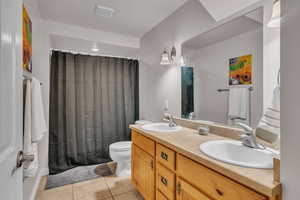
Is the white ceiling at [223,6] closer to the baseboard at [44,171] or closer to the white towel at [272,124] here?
the white towel at [272,124]

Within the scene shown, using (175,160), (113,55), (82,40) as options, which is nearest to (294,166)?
(175,160)

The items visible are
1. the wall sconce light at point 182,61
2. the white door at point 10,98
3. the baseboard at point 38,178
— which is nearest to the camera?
the white door at point 10,98

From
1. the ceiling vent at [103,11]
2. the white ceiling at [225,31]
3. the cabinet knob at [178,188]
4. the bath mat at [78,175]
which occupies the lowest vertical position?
the bath mat at [78,175]

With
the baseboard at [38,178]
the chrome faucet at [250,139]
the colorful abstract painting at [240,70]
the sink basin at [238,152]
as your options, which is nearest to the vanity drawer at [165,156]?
the sink basin at [238,152]

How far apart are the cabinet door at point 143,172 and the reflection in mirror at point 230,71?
730 millimetres

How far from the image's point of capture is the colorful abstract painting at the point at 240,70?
1.20 m

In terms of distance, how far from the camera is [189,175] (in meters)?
→ 0.96

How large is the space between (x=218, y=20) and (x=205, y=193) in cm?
144

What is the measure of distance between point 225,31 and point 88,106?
7.86 ft

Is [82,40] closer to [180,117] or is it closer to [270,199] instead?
[180,117]

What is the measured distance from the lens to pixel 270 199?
0.58 meters

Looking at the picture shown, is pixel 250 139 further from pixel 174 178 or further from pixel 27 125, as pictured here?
pixel 27 125

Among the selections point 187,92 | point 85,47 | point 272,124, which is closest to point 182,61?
point 187,92

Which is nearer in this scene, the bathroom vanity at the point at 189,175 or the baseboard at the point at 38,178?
the bathroom vanity at the point at 189,175
